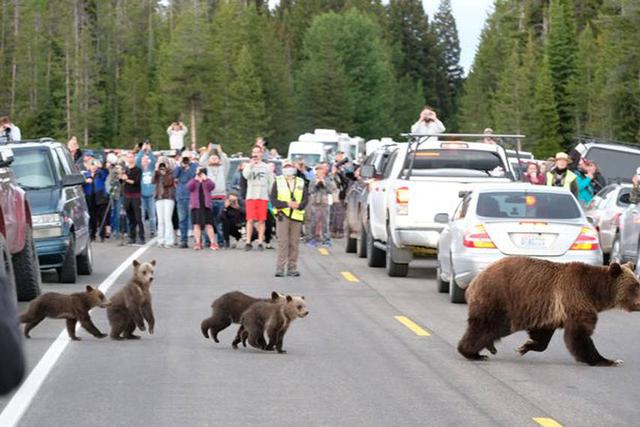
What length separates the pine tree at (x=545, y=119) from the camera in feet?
388

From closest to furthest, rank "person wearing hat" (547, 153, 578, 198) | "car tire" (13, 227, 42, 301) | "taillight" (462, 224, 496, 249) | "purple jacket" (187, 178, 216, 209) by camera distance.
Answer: "car tire" (13, 227, 42, 301) → "taillight" (462, 224, 496, 249) → "person wearing hat" (547, 153, 578, 198) → "purple jacket" (187, 178, 216, 209)

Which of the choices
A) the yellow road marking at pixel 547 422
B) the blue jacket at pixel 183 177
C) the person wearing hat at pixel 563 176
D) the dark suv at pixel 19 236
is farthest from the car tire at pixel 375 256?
the yellow road marking at pixel 547 422

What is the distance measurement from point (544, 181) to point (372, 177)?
Result: 17.6 ft

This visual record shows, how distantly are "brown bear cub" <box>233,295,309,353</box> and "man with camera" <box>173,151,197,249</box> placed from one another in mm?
17871

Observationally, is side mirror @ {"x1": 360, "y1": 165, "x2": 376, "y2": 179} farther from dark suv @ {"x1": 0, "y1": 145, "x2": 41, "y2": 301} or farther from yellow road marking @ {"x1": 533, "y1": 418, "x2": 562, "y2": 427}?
yellow road marking @ {"x1": 533, "y1": 418, "x2": 562, "y2": 427}

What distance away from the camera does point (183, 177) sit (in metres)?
32.0

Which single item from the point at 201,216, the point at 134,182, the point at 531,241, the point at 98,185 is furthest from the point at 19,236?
the point at 98,185

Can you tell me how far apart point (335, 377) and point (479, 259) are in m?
6.64

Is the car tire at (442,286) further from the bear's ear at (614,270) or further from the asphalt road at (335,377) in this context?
the bear's ear at (614,270)

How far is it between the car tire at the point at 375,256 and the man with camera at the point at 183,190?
6.33 meters

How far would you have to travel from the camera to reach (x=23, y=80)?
128500 mm

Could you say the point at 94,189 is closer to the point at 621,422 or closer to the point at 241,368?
the point at 241,368

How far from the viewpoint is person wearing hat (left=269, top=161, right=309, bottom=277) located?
23.4 metres

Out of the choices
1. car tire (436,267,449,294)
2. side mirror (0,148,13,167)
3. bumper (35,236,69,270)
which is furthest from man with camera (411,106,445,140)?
side mirror (0,148,13,167)
